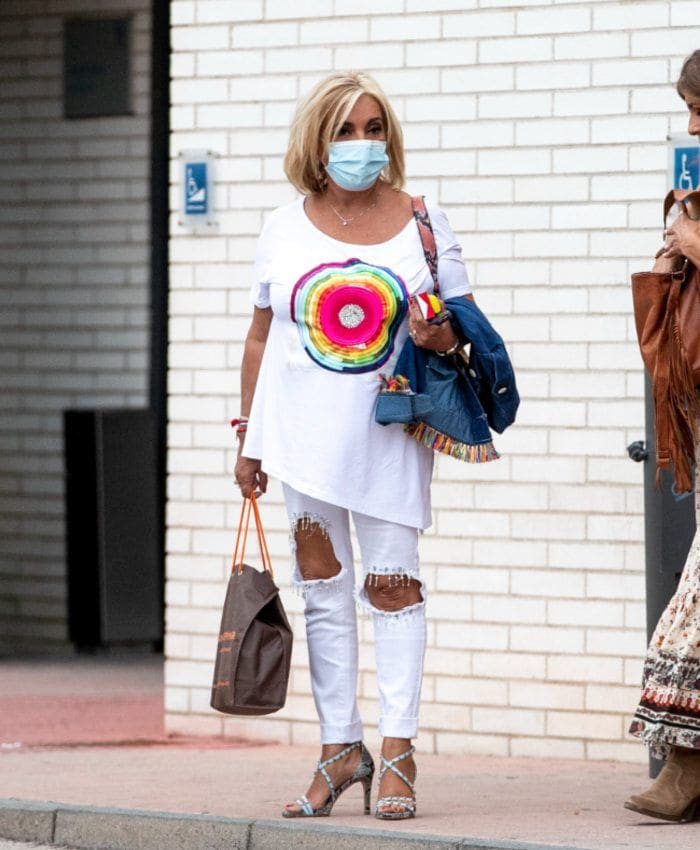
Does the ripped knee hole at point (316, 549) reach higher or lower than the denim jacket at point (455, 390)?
lower

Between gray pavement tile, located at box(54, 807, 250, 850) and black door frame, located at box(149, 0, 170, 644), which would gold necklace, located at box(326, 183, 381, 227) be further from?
black door frame, located at box(149, 0, 170, 644)

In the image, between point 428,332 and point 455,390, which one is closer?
point 428,332

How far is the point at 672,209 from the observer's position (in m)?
5.41

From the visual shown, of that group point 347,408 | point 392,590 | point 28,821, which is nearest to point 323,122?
point 347,408

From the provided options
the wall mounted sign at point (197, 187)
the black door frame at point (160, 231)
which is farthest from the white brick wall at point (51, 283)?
the wall mounted sign at point (197, 187)

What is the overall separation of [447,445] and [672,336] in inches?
27.1

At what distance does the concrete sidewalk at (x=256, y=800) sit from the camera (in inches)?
207

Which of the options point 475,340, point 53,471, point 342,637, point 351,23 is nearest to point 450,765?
point 342,637

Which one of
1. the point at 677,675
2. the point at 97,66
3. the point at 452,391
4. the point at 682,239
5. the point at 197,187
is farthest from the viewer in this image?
the point at 97,66

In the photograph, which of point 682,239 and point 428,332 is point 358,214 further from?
point 682,239

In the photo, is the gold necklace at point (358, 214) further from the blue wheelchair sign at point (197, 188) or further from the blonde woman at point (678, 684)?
the blue wheelchair sign at point (197, 188)

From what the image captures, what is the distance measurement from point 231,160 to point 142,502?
300cm

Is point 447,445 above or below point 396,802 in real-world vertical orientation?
above

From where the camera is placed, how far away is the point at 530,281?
7.25 meters
